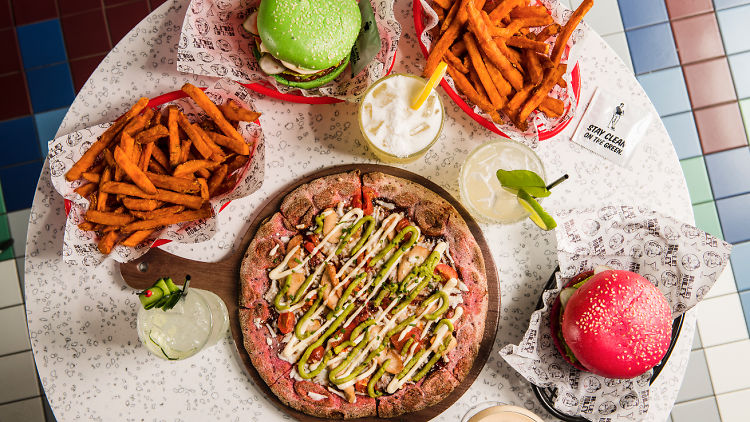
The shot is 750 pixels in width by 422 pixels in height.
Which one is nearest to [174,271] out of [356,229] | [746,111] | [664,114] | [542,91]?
[356,229]

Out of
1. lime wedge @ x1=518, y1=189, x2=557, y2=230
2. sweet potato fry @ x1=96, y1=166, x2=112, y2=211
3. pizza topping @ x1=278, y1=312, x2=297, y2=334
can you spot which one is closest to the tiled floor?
sweet potato fry @ x1=96, y1=166, x2=112, y2=211

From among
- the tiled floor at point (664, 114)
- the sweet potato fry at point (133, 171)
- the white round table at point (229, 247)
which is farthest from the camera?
the tiled floor at point (664, 114)

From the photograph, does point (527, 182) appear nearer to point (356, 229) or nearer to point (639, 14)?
point (356, 229)

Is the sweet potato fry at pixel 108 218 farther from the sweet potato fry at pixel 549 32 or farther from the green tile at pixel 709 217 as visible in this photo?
the green tile at pixel 709 217

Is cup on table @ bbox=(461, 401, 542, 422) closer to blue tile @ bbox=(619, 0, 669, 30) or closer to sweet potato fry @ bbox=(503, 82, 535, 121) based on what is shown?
sweet potato fry @ bbox=(503, 82, 535, 121)

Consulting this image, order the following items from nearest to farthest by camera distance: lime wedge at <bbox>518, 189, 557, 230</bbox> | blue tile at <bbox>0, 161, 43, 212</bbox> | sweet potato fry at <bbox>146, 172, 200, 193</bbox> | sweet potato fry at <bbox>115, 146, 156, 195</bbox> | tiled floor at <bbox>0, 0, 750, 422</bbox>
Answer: lime wedge at <bbox>518, 189, 557, 230</bbox> < sweet potato fry at <bbox>115, 146, 156, 195</bbox> < sweet potato fry at <bbox>146, 172, 200, 193</bbox> < tiled floor at <bbox>0, 0, 750, 422</bbox> < blue tile at <bbox>0, 161, 43, 212</bbox>

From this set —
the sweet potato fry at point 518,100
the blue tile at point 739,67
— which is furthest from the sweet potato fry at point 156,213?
the blue tile at point 739,67

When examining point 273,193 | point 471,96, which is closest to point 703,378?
point 471,96
